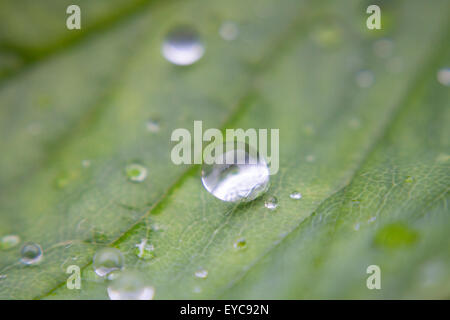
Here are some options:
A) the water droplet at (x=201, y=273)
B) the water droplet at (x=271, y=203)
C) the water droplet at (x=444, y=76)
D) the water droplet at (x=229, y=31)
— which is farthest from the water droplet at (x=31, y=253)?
the water droplet at (x=444, y=76)

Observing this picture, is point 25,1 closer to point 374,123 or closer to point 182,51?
Answer: point 182,51

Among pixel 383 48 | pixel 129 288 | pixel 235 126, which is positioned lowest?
pixel 129 288

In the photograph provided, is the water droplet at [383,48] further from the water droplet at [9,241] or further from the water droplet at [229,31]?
the water droplet at [9,241]

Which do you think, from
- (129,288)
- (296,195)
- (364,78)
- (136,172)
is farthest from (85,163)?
(364,78)

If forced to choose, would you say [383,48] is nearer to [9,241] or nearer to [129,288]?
[129,288]

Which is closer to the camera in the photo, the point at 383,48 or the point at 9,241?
the point at 9,241

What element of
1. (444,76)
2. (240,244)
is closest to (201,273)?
(240,244)

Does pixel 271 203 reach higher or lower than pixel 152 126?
lower
